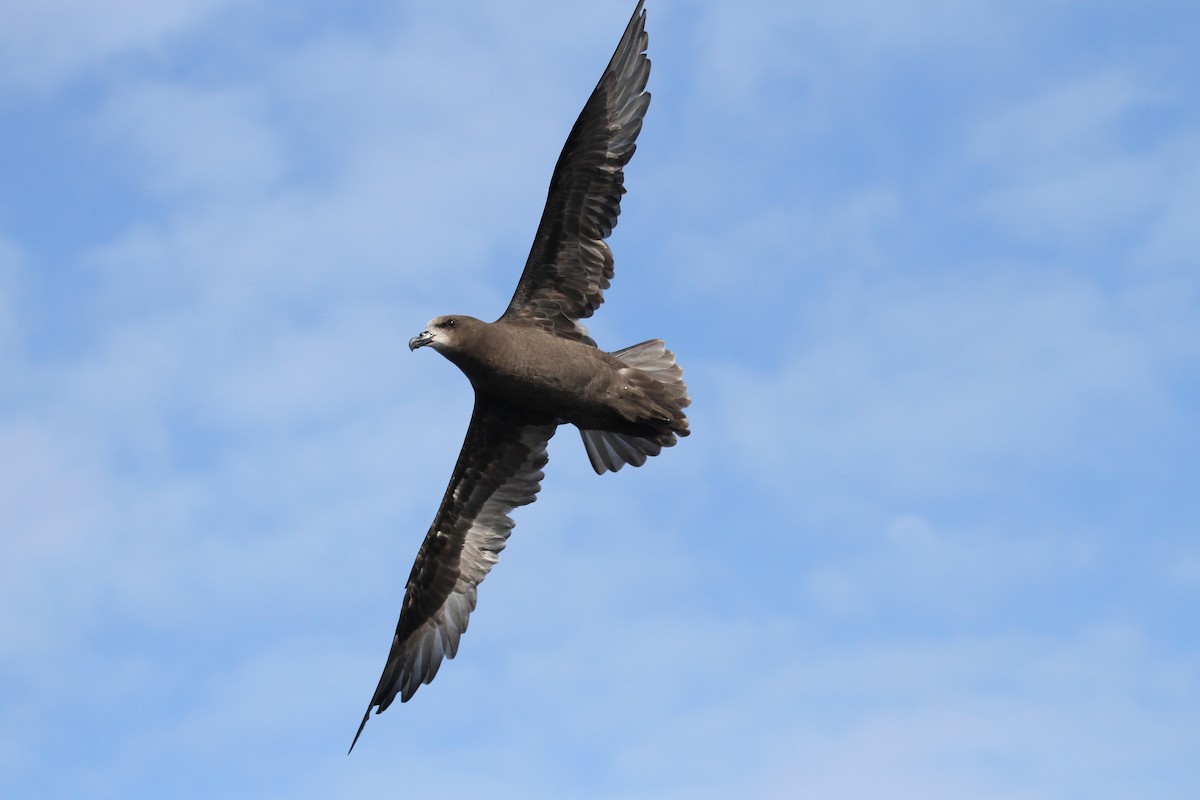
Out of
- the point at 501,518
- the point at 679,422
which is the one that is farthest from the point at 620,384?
the point at 501,518

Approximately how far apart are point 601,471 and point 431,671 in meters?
2.57

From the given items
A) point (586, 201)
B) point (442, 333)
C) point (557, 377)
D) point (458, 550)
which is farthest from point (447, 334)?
point (458, 550)

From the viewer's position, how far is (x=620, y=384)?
11914 millimetres

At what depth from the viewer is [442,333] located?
38.4 ft

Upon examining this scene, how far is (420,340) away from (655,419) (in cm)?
201

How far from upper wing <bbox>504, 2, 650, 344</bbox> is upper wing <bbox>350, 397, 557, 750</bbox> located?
1446 millimetres

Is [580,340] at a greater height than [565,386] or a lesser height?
greater

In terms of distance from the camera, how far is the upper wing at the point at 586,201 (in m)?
11.9

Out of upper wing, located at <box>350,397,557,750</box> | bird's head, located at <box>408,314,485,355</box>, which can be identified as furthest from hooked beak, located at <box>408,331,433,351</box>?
upper wing, located at <box>350,397,557,750</box>

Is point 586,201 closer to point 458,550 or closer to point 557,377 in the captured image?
point 557,377

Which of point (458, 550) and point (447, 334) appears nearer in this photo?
point (447, 334)

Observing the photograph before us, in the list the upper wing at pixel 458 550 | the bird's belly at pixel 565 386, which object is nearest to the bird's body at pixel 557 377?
the bird's belly at pixel 565 386

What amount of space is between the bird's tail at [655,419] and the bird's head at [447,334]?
136 cm

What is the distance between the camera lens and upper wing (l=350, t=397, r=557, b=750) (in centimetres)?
1312
